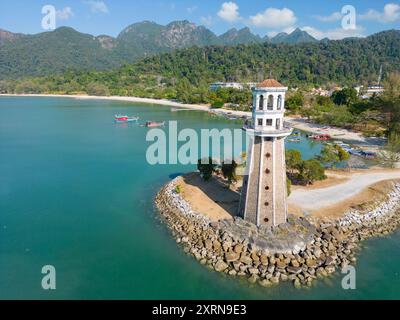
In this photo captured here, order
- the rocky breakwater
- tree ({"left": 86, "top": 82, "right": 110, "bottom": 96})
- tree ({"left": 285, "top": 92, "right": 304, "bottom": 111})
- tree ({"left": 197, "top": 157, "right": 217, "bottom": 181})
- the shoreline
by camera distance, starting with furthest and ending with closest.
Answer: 1. tree ({"left": 86, "top": 82, "right": 110, "bottom": 96})
2. tree ({"left": 285, "top": 92, "right": 304, "bottom": 111})
3. the shoreline
4. tree ({"left": 197, "top": 157, "right": 217, "bottom": 181})
5. the rocky breakwater

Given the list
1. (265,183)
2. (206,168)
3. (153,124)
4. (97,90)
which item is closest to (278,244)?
(265,183)

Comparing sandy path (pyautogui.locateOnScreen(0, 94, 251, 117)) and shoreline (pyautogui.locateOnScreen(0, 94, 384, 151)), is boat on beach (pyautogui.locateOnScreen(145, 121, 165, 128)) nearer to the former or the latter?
shoreline (pyautogui.locateOnScreen(0, 94, 384, 151))

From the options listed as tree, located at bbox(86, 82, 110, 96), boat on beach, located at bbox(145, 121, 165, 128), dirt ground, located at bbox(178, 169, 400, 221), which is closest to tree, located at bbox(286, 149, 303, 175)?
dirt ground, located at bbox(178, 169, 400, 221)

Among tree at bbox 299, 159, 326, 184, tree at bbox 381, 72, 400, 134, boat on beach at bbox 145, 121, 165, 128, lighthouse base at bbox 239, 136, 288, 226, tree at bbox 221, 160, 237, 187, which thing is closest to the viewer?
lighthouse base at bbox 239, 136, 288, 226

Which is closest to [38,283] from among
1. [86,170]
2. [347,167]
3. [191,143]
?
[86,170]

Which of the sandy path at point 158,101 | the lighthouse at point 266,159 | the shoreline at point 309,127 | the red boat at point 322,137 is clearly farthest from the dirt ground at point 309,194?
the sandy path at point 158,101

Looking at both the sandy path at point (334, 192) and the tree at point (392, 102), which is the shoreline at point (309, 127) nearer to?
the tree at point (392, 102)
